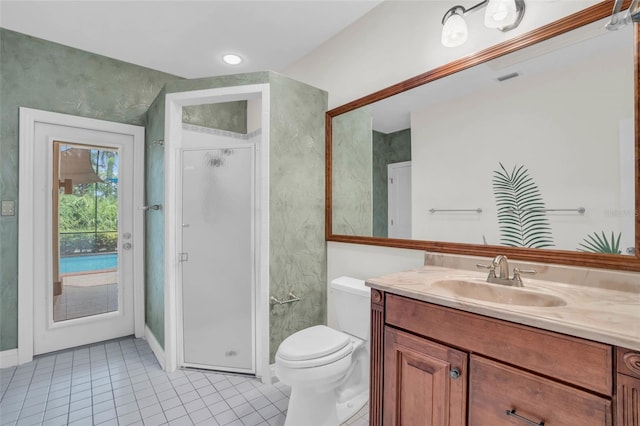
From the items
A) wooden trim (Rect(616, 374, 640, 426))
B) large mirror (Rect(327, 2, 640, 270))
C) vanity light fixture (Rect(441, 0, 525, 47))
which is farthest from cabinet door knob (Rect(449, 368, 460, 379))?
vanity light fixture (Rect(441, 0, 525, 47))

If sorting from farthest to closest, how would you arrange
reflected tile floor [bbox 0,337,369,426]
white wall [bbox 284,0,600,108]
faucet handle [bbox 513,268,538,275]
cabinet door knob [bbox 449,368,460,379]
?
1. reflected tile floor [bbox 0,337,369,426]
2. white wall [bbox 284,0,600,108]
3. faucet handle [bbox 513,268,538,275]
4. cabinet door knob [bbox 449,368,460,379]

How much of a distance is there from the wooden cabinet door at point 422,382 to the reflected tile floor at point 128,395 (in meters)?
0.67

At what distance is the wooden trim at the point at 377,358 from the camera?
124cm

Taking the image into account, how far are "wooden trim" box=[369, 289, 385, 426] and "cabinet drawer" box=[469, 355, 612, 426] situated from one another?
0.36 m

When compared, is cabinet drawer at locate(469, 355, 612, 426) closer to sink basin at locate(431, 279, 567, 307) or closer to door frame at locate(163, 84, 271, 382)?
sink basin at locate(431, 279, 567, 307)

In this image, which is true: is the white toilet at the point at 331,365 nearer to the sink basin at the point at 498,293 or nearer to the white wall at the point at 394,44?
the sink basin at the point at 498,293

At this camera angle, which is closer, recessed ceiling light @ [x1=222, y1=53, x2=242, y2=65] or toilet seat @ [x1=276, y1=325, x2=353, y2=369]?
toilet seat @ [x1=276, y1=325, x2=353, y2=369]

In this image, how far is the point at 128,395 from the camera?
192 centimetres

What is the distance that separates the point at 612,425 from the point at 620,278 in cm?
57

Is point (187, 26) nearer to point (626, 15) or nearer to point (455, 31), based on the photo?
point (455, 31)

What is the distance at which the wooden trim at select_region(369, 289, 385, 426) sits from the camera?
124cm

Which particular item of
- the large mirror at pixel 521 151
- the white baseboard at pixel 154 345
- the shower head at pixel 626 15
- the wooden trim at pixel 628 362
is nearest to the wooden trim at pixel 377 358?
the large mirror at pixel 521 151

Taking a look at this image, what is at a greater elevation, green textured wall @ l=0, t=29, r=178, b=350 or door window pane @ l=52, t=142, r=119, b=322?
green textured wall @ l=0, t=29, r=178, b=350

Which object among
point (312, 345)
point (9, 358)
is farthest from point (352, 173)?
point (9, 358)
